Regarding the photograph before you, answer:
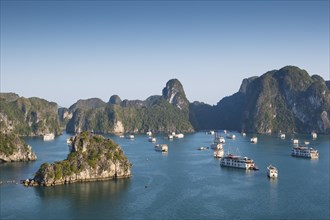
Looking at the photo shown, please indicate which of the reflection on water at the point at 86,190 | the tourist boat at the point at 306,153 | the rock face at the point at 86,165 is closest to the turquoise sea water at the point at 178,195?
the reflection on water at the point at 86,190

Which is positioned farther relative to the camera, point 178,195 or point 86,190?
point 86,190

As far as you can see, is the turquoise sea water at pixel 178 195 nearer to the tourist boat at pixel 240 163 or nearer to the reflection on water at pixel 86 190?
the reflection on water at pixel 86 190

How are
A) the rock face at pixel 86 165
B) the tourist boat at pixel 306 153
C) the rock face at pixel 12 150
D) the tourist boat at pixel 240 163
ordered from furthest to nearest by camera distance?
1. the tourist boat at pixel 306 153
2. the rock face at pixel 12 150
3. the tourist boat at pixel 240 163
4. the rock face at pixel 86 165

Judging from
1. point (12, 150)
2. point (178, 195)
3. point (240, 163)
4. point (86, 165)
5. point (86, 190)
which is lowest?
point (178, 195)

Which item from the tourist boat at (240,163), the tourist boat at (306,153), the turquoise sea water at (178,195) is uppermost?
the tourist boat at (306,153)

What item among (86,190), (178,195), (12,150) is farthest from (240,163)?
(12,150)

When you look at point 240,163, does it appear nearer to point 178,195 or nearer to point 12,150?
point 178,195
